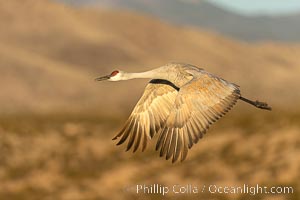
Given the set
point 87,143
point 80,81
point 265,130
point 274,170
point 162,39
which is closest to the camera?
point 274,170

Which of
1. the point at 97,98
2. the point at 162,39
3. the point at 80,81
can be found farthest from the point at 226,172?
the point at 162,39

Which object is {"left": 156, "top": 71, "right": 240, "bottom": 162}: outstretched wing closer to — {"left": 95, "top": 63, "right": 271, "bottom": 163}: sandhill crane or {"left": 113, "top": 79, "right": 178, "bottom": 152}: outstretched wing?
{"left": 95, "top": 63, "right": 271, "bottom": 163}: sandhill crane

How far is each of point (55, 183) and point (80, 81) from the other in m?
52.3

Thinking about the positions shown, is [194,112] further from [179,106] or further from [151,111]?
[151,111]

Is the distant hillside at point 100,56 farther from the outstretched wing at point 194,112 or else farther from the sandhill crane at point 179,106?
the outstretched wing at point 194,112

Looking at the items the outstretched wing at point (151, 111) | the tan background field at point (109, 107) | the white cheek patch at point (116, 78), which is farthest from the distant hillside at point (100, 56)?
the outstretched wing at point (151, 111)

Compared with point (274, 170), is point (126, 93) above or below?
above

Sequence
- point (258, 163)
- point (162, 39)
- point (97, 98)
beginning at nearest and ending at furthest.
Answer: point (258, 163)
point (97, 98)
point (162, 39)

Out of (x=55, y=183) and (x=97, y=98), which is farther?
(x=97, y=98)

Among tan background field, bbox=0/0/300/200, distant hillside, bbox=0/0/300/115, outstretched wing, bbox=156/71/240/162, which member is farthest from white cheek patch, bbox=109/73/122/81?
distant hillside, bbox=0/0/300/115

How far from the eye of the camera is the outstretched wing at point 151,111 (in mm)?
13477

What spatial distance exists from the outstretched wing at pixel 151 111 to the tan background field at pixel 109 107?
8256 millimetres

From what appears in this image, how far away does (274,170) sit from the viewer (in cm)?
2448

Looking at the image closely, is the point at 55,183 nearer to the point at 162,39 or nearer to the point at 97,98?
the point at 97,98
